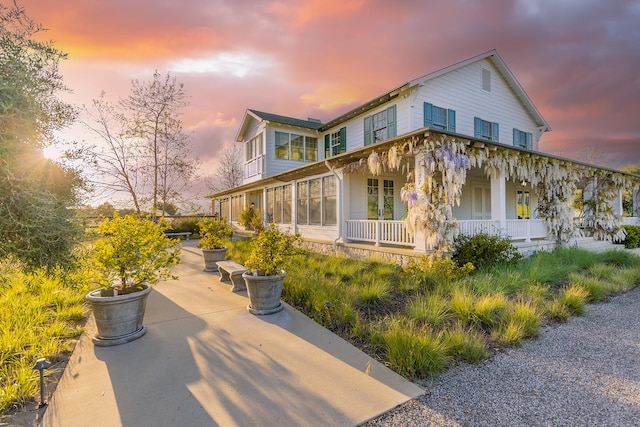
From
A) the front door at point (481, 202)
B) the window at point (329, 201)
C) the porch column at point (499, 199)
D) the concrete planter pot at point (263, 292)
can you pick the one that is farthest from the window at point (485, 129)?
the concrete planter pot at point (263, 292)

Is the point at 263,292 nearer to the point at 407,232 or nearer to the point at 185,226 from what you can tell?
the point at 407,232

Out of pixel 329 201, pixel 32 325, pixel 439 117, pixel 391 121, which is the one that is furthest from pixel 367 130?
pixel 32 325

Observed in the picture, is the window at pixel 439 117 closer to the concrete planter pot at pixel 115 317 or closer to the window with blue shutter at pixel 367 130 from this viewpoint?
the window with blue shutter at pixel 367 130

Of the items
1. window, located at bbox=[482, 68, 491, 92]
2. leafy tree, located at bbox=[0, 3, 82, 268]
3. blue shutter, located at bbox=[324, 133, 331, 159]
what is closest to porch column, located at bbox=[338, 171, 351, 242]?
blue shutter, located at bbox=[324, 133, 331, 159]

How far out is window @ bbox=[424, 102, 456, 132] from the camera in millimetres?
11336

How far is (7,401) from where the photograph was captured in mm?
2533

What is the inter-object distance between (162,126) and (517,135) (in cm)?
1743

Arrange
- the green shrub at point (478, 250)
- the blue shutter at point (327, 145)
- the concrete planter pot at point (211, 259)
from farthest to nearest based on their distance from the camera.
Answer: the blue shutter at point (327, 145), the concrete planter pot at point (211, 259), the green shrub at point (478, 250)

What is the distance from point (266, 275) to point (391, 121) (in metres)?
9.13

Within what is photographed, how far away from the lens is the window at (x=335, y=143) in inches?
562

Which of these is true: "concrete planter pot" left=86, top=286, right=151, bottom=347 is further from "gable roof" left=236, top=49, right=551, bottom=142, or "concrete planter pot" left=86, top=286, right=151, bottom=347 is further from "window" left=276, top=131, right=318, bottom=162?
"window" left=276, top=131, right=318, bottom=162

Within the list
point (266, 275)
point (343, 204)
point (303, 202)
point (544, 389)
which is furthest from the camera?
point (303, 202)

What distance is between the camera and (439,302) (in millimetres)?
4742

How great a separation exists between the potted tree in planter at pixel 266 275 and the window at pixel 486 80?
43.2 ft
